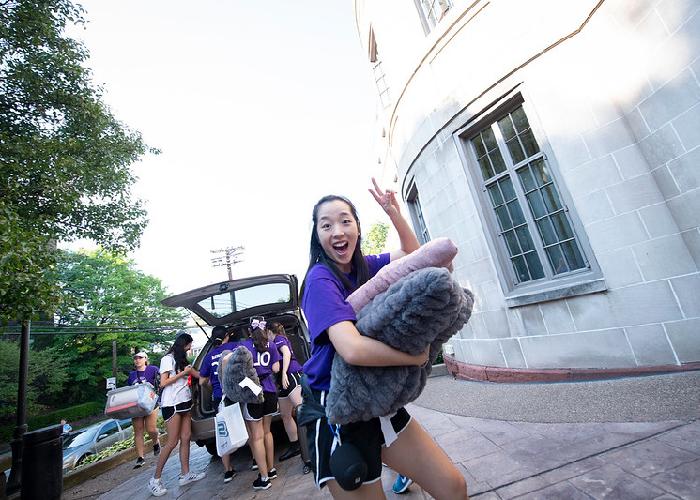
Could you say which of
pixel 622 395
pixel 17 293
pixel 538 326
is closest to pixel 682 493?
pixel 622 395

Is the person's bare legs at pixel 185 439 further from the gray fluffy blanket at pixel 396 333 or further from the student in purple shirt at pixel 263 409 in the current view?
the gray fluffy blanket at pixel 396 333

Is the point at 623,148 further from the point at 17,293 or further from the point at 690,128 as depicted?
the point at 17,293

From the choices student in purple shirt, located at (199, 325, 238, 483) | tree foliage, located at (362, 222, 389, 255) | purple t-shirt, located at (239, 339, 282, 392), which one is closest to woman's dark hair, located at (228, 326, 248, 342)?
student in purple shirt, located at (199, 325, 238, 483)

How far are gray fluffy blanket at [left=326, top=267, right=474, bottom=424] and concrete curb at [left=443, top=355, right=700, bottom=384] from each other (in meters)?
4.00

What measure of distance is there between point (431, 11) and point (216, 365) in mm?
7488

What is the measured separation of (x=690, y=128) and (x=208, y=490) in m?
6.98

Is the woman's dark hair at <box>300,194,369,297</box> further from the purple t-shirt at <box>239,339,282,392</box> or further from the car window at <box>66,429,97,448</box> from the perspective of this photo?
the car window at <box>66,429,97,448</box>

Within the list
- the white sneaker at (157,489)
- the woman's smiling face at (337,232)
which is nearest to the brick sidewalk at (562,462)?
the white sneaker at (157,489)

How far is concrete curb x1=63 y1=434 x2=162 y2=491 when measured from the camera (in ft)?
18.4

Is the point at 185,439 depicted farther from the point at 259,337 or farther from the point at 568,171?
the point at 568,171

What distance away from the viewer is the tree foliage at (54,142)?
6.74 m

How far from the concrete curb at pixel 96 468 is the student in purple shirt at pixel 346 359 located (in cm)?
703

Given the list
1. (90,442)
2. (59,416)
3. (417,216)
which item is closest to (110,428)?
(90,442)

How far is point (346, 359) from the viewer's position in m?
1.20
